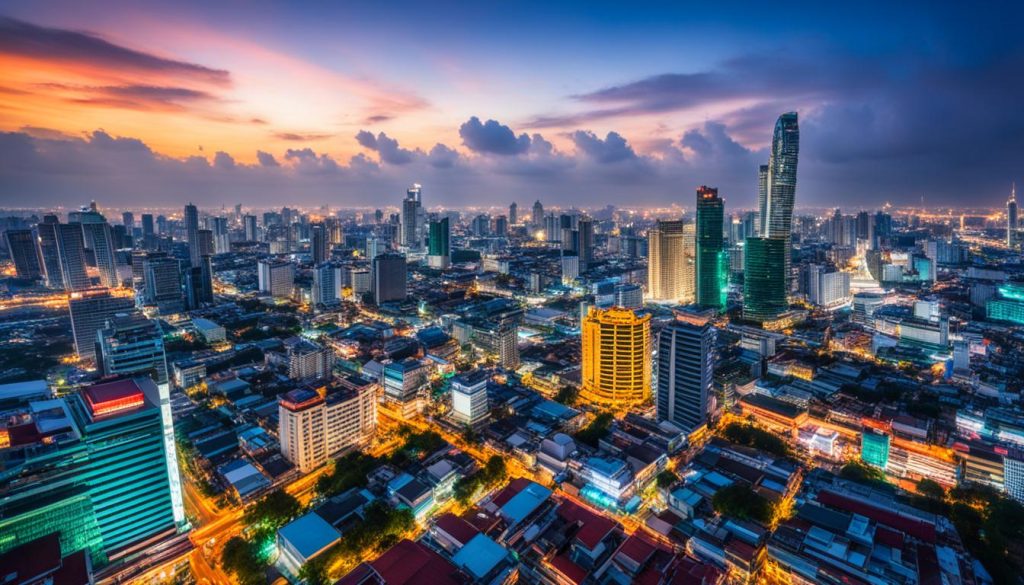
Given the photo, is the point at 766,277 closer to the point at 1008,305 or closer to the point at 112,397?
the point at 1008,305

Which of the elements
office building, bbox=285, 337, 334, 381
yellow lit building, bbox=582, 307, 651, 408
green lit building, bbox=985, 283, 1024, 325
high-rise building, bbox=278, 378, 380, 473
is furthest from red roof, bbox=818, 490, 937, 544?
green lit building, bbox=985, 283, 1024, 325

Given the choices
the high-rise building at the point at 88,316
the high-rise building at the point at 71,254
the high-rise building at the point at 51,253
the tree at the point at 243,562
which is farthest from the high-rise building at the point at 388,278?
the tree at the point at 243,562

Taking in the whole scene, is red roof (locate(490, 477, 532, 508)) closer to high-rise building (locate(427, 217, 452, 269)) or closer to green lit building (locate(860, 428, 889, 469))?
green lit building (locate(860, 428, 889, 469))

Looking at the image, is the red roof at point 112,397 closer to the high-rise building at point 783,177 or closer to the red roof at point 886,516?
the red roof at point 886,516

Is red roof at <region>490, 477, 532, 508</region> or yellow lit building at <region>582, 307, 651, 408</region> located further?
yellow lit building at <region>582, 307, 651, 408</region>

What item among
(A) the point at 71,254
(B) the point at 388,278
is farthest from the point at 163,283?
(B) the point at 388,278

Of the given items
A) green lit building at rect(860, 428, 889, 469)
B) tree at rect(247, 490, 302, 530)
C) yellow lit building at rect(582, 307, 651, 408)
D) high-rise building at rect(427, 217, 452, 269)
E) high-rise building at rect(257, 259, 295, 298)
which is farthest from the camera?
high-rise building at rect(427, 217, 452, 269)

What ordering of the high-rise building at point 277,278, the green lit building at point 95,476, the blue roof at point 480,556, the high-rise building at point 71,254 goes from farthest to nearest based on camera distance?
the high-rise building at point 277,278 → the high-rise building at point 71,254 → the blue roof at point 480,556 → the green lit building at point 95,476
